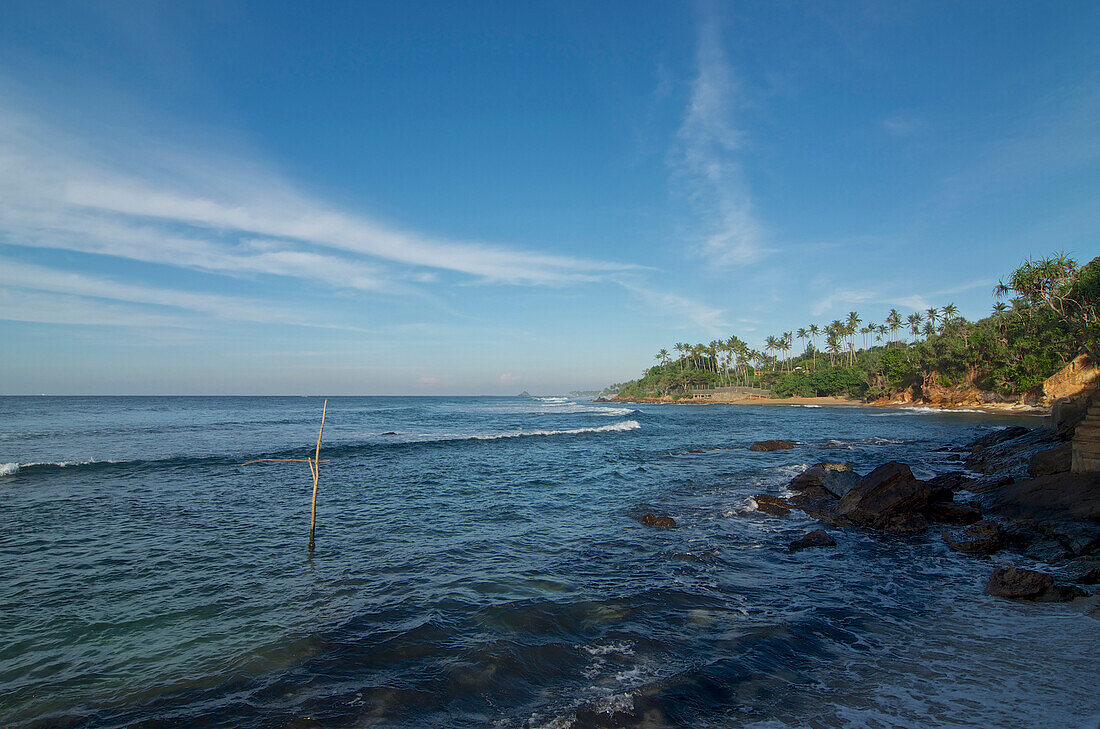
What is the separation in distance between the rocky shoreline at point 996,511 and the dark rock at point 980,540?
2 centimetres

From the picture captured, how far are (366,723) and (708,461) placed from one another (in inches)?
984

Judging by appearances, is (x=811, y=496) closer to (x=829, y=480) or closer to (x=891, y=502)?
(x=829, y=480)

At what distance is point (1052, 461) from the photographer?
1532cm

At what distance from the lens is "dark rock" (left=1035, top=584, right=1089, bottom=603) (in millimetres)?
8523

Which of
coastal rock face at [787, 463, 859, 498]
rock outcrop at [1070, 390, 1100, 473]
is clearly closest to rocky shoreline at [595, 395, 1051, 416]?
coastal rock face at [787, 463, 859, 498]

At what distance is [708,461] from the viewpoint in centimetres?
2817

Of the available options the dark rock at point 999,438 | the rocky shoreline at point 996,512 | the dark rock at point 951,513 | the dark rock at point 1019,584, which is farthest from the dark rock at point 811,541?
the dark rock at point 999,438

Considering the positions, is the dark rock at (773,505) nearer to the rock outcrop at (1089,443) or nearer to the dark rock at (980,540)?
the dark rock at (980,540)

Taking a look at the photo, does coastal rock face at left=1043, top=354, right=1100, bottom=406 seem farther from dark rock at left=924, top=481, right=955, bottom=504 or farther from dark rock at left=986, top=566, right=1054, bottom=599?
dark rock at left=986, top=566, right=1054, bottom=599

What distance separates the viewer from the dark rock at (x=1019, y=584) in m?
8.73

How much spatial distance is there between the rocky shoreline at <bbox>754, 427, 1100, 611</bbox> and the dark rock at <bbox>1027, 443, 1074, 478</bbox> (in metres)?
0.03

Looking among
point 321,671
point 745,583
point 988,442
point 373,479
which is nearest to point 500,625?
point 321,671

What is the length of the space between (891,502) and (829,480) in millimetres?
3746

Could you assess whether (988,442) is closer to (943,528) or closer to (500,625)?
(943,528)
